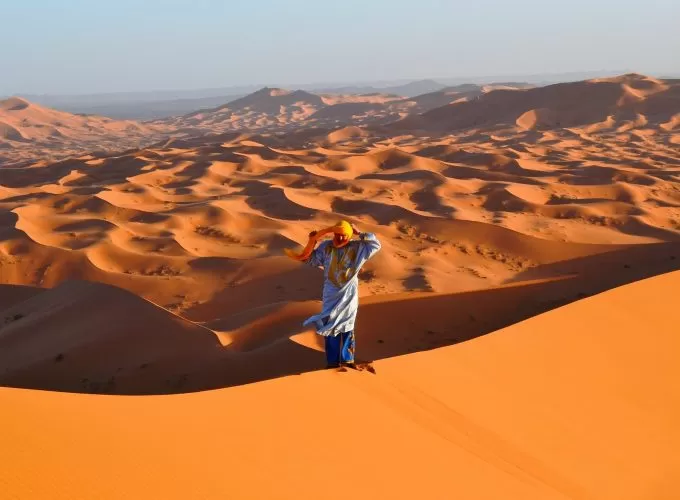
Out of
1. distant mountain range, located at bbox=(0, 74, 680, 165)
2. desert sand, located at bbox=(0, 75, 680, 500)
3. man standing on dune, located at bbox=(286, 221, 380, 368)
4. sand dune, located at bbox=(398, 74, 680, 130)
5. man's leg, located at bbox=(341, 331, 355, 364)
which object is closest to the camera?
desert sand, located at bbox=(0, 75, 680, 500)

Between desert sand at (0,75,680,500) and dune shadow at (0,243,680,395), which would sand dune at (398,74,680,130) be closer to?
desert sand at (0,75,680,500)

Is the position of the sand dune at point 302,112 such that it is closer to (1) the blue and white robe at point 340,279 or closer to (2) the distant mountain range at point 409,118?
(2) the distant mountain range at point 409,118

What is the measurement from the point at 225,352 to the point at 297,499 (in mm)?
2535

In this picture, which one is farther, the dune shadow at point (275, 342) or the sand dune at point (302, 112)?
the sand dune at point (302, 112)

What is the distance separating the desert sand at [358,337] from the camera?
98.0 inches

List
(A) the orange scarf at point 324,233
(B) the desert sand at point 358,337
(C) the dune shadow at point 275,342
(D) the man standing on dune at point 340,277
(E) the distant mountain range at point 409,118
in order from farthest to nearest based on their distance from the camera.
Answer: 1. (E) the distant mountain range at point 409,118
2. (C) the dune shadow at point 275,342
3. (D) the man standing on dune at point 340,277
4. (A) the orange scarf at point 324,233
5. (B) the desert sand at point 358,337

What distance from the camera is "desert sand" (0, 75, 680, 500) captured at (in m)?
2.49

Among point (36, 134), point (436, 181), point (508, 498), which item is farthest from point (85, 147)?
point (508, 498)

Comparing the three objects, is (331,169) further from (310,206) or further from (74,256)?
(74,256)

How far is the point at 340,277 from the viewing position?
12.2 feet

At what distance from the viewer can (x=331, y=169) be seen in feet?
53.4

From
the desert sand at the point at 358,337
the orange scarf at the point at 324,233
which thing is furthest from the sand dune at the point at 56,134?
the orange scarf at the point at 324,233

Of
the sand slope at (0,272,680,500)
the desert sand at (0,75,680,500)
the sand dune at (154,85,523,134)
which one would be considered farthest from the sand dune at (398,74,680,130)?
the sand slope at (0,272,680,500)

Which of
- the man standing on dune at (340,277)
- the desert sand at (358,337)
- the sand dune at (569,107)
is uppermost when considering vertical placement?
the man standing on dune at (340,277)
